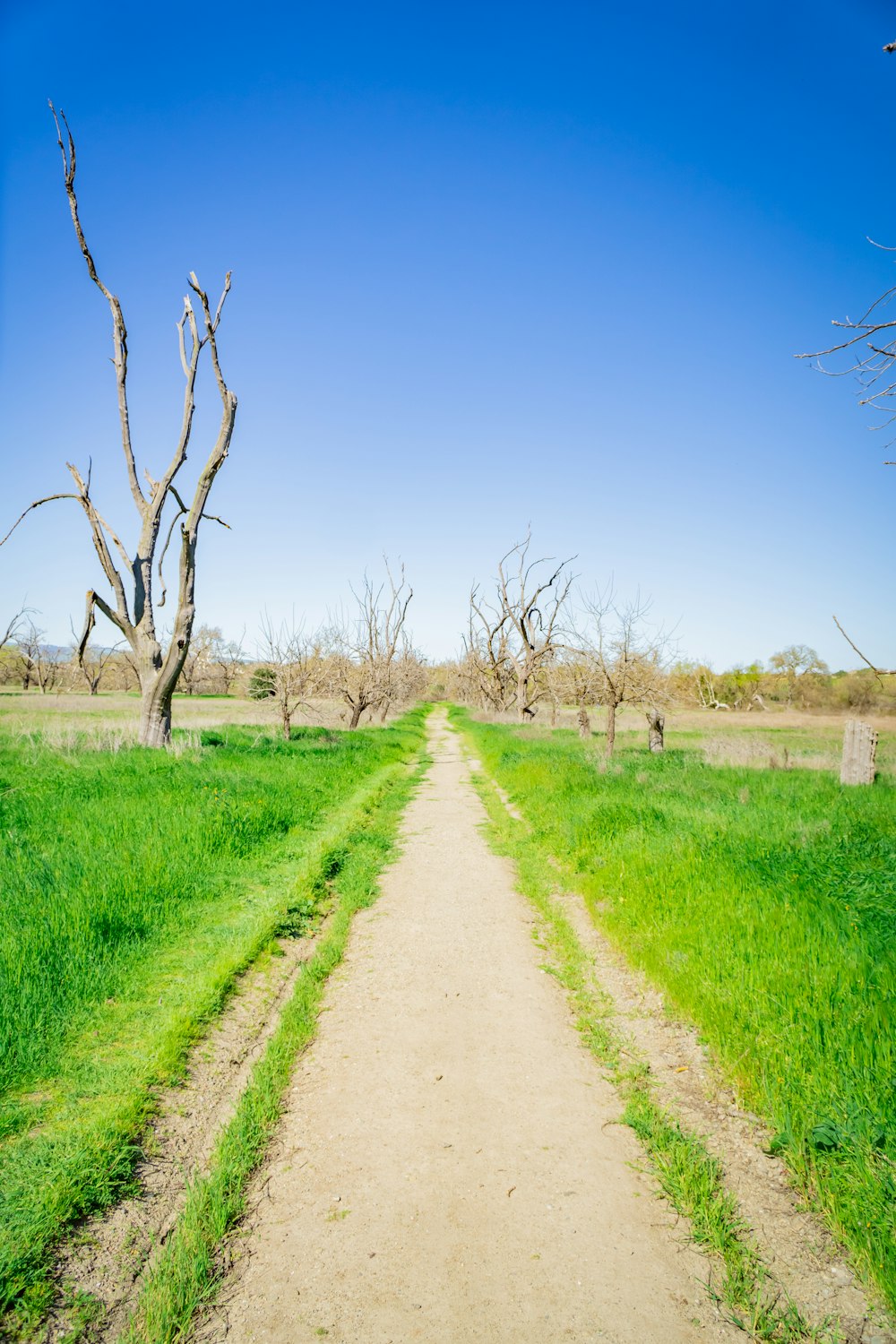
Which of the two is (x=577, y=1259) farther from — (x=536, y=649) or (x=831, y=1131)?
(x=536, y=649)

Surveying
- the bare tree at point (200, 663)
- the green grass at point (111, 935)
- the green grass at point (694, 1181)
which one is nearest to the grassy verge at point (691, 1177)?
the green grass at point (694, 1181)

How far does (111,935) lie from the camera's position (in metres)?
5.12

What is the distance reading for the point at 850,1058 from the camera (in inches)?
134

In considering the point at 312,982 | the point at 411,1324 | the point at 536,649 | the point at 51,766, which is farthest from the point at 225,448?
the point at 536,649

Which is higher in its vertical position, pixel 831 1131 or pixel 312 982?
pixel 831 1131

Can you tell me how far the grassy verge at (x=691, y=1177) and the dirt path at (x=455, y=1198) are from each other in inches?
3.9

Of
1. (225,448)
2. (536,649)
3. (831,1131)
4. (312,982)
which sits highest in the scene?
(225,448)

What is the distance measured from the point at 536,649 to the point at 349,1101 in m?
29.5

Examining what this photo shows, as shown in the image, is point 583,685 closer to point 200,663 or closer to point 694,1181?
point 694,1181

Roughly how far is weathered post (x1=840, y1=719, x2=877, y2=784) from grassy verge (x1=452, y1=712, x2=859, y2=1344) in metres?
10.4

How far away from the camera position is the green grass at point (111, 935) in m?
2.92

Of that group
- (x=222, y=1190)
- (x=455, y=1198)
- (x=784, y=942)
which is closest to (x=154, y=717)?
(x=222, y=1190)

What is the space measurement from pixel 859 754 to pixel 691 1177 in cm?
1290

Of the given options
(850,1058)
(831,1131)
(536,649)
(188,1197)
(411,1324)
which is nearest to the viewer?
(411,1324)
